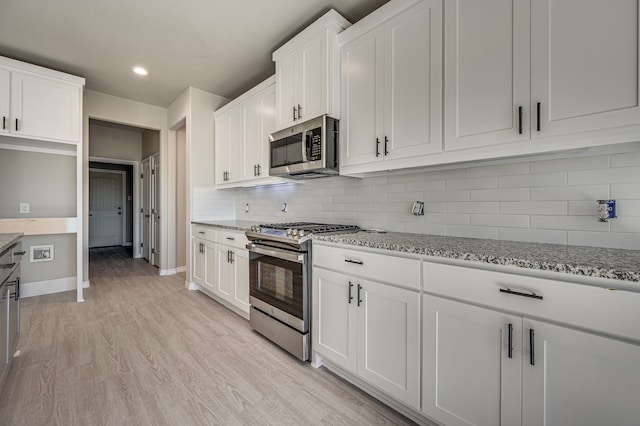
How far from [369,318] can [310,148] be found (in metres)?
1.34

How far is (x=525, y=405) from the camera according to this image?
109 cm

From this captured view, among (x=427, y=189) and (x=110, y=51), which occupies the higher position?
(x=110, y=51)

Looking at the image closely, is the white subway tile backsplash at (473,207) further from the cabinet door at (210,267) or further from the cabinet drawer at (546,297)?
the cabinet door at (210,267)

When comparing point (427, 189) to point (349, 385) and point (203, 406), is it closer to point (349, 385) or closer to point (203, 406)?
point (349, 385)

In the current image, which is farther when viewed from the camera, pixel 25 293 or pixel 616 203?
pixel 25 293

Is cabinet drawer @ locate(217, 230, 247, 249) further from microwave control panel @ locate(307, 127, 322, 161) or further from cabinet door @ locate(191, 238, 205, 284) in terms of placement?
microwave control panel @ locate(307, 127, 322, 161)

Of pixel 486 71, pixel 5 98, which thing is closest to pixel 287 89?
pixel 486 71

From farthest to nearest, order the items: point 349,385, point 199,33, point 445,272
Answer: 1. point 199,33
2. point 349,385
3. point 445,272

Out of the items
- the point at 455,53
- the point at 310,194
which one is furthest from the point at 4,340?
the point at 455,53

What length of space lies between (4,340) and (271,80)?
2.85 metres

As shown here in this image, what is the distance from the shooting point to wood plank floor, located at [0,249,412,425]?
156cm

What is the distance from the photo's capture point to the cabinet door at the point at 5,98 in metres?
2.95

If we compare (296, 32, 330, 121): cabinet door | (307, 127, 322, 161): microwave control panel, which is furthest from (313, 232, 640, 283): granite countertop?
(296, 32, 330, 121): cabinet door

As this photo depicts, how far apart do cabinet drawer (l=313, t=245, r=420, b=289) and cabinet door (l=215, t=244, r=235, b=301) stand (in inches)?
55.4
